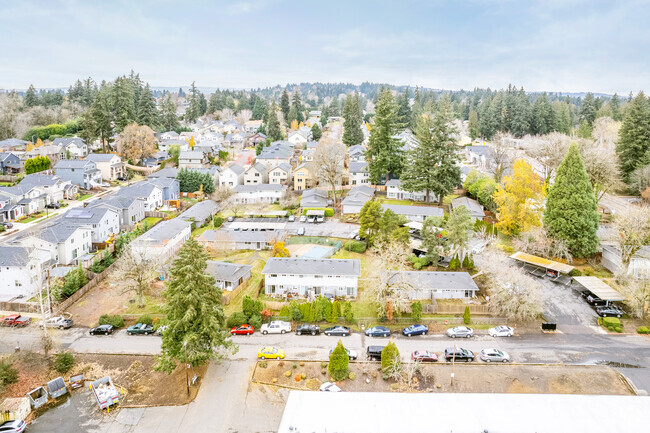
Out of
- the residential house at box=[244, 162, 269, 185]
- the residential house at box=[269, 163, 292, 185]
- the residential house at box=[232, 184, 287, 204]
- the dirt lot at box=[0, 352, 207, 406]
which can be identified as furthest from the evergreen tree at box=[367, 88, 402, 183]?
the dirt lot at box=[0, 352, 207, 406]

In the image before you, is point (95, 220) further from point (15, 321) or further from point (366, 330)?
point (366, 330)

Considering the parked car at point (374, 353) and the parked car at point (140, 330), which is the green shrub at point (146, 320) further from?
the parked car at point (374, 353)

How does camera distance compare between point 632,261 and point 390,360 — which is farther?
point 632,261

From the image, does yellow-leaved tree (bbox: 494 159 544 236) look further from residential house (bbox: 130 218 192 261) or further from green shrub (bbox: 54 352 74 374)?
green shrub (bbox: 54 352 74 374)

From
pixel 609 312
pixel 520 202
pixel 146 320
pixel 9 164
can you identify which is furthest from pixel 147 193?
pixel 609 312

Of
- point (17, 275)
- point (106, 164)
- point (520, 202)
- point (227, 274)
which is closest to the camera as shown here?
point (17, 275)

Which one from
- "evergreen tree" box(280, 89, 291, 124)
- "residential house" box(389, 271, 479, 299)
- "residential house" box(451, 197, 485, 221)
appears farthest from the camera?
"evergreen tree" box(280, 89, 291, 124)

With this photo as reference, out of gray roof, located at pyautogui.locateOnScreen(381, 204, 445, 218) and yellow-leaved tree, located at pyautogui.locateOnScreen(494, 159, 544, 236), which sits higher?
yellow-leaved tree, located at pyautogui.locateOnScreen(494, 159, 544, 236)
